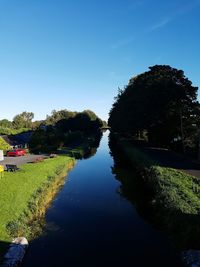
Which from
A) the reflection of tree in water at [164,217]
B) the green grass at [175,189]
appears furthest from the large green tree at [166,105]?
the green grass at [175,189]

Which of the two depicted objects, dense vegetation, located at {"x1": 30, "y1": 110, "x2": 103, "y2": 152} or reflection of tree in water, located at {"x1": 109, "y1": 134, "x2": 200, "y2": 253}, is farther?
dense vegetation, located at {"x1": 30, "y1": 110, "x2": 103, "y2": 152}

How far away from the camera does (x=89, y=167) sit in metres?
A: 50.2

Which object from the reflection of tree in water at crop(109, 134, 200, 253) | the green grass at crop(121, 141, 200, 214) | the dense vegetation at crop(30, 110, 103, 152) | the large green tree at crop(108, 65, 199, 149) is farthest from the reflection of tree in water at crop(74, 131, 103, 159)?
the green grass at crop(121, 141, 200, 214)

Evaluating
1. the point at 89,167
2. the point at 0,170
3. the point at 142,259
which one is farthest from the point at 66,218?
the point at 89,167

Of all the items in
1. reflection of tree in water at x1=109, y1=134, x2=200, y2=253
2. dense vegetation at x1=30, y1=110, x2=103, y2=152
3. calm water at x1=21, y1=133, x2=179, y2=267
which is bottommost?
calm water at x1=21, y1=133, x2=179, y2=267

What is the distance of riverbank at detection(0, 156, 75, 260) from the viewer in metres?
18.8

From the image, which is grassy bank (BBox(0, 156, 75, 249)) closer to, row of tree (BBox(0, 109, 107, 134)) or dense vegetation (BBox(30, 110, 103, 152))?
dense vegetation (BBox(30, 110, 103, 152))

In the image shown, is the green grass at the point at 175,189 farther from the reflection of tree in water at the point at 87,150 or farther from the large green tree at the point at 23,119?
the large green tree at the point at 23,119

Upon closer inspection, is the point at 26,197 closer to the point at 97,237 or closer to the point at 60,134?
the point at 97,237

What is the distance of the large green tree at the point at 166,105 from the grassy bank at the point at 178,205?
24388 mm

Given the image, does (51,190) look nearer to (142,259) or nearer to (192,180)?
(192,180)

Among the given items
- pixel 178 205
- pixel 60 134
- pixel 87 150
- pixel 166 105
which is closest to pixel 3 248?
pixel 178 205

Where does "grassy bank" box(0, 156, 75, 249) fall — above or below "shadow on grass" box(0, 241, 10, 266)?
above

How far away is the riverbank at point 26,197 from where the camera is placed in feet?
61.7
